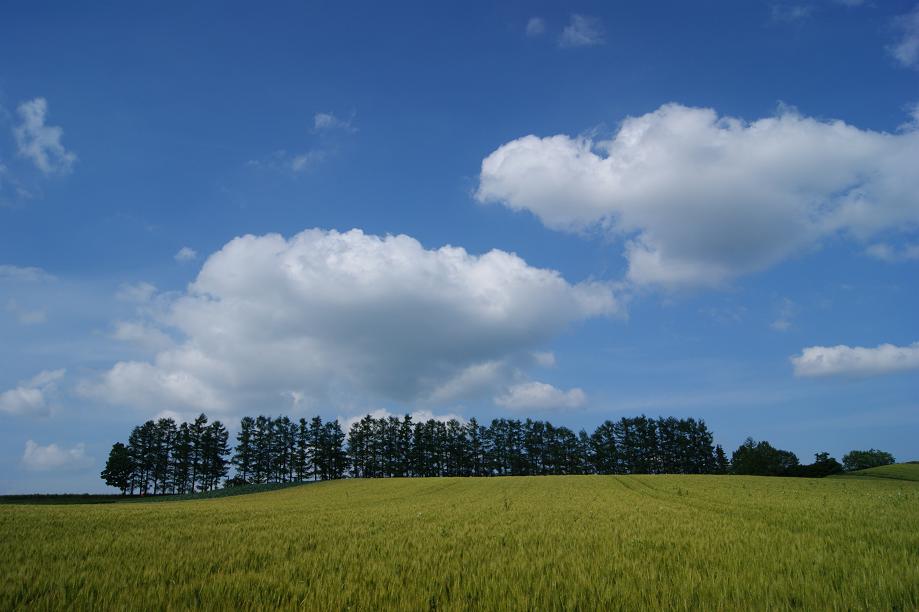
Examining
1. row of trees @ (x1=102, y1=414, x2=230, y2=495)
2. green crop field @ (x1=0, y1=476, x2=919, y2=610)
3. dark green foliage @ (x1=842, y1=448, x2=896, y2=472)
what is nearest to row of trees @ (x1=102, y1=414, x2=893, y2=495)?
row of trees @ (x1=102, y1=414, x2=230, y2=495)

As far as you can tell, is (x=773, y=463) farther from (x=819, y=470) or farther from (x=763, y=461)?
(x=819, y=470)

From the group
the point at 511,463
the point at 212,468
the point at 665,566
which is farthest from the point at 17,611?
the point at 511,463

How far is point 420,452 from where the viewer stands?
4995 inches

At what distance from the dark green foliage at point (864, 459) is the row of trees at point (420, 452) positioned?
58204 millimetres

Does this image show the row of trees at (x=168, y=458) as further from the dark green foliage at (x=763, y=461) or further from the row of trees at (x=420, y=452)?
the dark green foliage at (x=763, y=461)

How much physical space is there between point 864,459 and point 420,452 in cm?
16273

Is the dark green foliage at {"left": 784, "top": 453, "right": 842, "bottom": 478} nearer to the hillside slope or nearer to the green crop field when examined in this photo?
the hillside slope

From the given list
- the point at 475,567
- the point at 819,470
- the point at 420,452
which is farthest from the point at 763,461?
the point at 475,567

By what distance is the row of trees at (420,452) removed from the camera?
10769 centimetres

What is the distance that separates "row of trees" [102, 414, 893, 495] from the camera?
10769cm

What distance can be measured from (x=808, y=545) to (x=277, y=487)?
89983 millimetres

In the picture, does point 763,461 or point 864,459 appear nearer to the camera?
point 763,461

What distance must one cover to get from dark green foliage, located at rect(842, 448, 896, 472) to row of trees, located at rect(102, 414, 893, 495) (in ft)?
191

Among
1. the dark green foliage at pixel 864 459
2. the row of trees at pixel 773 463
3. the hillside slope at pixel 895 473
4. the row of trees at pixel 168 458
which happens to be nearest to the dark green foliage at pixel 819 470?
the row of trees at pixel 773 463
